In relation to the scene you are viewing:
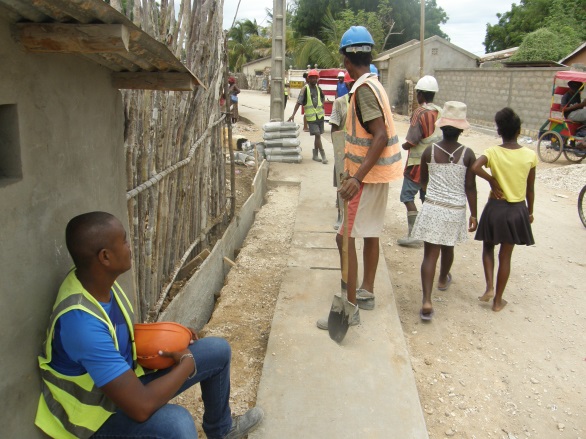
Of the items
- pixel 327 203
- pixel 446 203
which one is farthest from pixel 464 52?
pixel 446 203

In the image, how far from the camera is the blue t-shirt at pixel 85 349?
64.6 inches

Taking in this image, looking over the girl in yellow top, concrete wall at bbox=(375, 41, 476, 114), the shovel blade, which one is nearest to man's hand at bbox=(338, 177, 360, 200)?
the shovel blade

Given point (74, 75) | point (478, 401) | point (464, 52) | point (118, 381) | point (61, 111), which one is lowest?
point (478, 401)

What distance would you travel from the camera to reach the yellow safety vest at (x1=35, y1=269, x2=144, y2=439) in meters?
1.72

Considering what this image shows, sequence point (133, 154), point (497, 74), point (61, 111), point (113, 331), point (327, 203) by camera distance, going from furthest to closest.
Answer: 1. point (497, 74)
2. point (327, 203)
3. point (133, 154)
4. point (61, 111)
5. point (113, 331)

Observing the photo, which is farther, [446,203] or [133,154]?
[446,203]

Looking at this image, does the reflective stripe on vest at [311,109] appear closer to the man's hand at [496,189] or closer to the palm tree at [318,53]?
the man's hand at [496,189]

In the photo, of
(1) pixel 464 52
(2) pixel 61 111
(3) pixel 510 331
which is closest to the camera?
(2) pixel 61 111

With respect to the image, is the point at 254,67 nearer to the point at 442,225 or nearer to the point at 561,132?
the point at 561,132

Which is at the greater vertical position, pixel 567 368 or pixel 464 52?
pixel 464 52

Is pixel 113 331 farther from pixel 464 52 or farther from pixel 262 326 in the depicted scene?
→ pixel 464 52

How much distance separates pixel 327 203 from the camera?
22.4 feet

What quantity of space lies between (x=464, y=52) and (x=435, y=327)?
995 inches

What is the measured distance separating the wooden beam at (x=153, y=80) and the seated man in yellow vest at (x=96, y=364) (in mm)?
825
